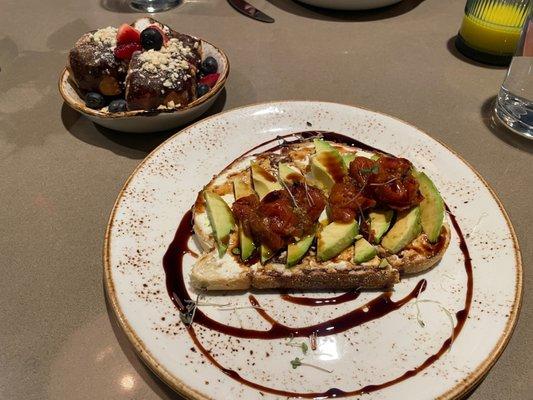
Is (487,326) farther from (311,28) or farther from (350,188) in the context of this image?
(311,28)

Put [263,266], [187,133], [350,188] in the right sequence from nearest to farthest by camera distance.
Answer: [263,266], [350,188], [187,133]

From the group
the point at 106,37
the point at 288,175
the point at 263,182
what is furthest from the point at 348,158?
the point at 106,37

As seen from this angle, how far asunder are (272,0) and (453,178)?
8.32ft

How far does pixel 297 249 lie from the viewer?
170 centimetres

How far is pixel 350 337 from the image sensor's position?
5.19ft

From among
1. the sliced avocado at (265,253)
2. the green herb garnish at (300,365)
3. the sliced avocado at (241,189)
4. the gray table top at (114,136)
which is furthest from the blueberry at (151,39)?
the green herb garnish at (300,365)

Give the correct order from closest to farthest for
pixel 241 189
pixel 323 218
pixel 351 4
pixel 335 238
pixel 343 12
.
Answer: pixel 335 238
pixel 323 218
pixel 241 189
pixel 351 4
pixel 343 12

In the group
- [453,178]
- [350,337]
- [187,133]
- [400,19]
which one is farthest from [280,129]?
[400,19]

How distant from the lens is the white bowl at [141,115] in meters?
2.26

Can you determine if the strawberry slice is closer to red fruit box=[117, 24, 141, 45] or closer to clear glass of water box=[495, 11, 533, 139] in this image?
red fruit box=[117, 24, 141, 45]

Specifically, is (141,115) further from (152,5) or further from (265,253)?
(152,5)

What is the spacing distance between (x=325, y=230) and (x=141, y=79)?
125 centimetres

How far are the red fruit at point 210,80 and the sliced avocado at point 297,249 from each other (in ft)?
4.03

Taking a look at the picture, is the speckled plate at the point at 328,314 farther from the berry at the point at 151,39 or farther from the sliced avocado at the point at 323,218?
the berry at the point at 151,39
